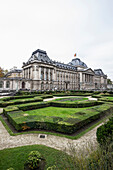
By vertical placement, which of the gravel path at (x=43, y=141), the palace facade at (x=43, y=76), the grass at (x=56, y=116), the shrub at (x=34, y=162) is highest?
the palace facade at (x=43, y=76)

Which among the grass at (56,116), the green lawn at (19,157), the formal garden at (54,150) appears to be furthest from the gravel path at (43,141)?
the grass at (56,116)

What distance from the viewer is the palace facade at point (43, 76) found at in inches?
1861

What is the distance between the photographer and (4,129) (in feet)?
27.5

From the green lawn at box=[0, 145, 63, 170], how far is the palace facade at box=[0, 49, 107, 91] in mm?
32769

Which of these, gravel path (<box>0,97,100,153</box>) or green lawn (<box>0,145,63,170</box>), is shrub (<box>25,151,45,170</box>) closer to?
Result: green lawn (<box>0,145,63,170</box>)

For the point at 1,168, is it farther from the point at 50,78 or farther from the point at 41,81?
the point at 50,78

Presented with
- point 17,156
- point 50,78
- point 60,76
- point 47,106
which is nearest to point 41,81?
point 50,78

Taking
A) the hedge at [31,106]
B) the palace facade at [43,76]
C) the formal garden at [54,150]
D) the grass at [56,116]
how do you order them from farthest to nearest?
the palace facade at [43,76] → the hedge at [31,106] → the grass at [56,116] → the formal garden at [54,150]

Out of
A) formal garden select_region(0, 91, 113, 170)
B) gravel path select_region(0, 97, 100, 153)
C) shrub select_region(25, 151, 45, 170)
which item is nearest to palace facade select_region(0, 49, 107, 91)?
formal garden select_region(0, 91, 113, 170)

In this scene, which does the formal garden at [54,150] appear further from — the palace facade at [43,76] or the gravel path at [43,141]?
the palace facade at [43,76]

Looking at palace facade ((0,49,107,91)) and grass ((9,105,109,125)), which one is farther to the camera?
palace facade ((0,49,107,91))

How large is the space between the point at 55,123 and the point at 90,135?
251 centimetres

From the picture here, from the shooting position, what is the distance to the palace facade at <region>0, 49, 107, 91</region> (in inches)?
1861

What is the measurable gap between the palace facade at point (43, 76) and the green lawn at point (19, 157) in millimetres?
32769
